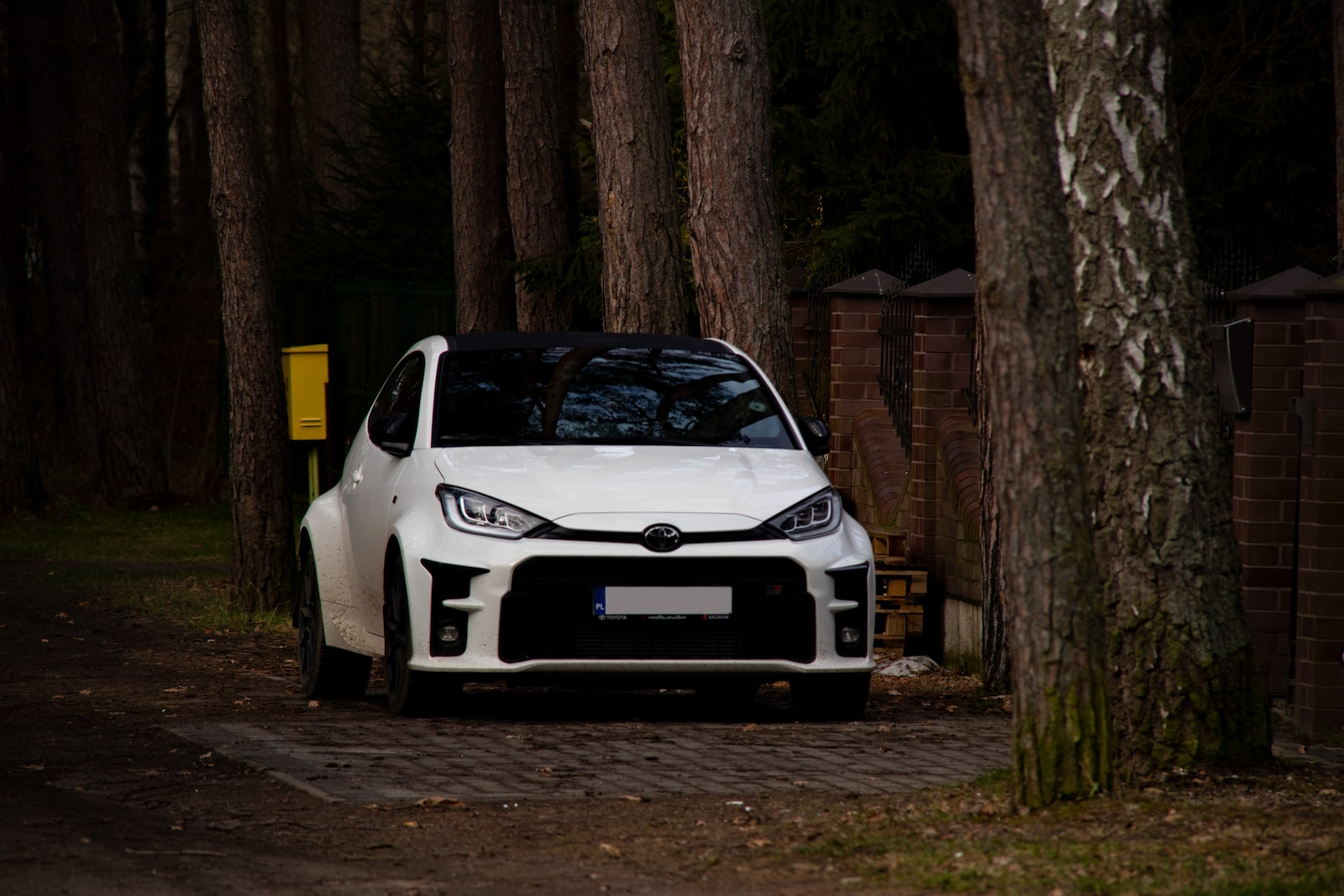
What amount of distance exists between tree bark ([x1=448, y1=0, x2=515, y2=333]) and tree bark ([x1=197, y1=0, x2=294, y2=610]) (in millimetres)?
4604

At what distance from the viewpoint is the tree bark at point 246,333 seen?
14.8 meters

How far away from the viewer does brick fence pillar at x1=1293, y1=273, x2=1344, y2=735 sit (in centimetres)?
861

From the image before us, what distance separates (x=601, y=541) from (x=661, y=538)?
235 mm

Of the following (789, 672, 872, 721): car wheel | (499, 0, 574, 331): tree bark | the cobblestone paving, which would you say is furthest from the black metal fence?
(499, 0, 574, 331): tree bark

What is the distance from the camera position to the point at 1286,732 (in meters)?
8.88

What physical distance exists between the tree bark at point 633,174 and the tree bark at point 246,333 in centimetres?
269

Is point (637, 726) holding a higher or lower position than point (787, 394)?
lower

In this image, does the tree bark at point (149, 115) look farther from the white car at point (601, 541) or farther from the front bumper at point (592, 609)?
the front bumper at point (592, 609)

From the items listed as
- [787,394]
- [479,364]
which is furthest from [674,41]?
[479,364]

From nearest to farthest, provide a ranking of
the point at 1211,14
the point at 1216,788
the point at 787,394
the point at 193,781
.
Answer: the point at 1216,788 < the point at 193,781 < the point at 787,394 < the point at 1211,14

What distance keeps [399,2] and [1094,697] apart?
35951 mm

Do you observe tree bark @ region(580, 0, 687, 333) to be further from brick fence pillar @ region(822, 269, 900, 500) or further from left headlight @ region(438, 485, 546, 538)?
left headlight @ region(438, 485, 546, 538)

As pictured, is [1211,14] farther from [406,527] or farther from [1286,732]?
[406,527]

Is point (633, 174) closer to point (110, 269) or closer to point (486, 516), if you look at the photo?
point (486, 516)
